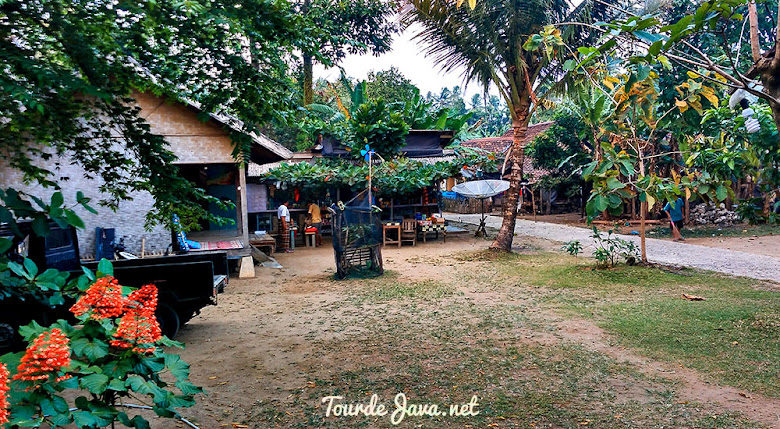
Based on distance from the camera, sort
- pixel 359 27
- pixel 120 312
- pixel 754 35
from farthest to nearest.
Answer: pixel 359 27
pixel 754 35
pixel 120 312

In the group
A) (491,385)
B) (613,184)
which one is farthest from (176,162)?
(491,385)

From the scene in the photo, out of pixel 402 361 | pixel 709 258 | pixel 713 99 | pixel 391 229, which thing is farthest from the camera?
pixel 391 229

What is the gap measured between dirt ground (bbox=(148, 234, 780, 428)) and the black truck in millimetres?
509

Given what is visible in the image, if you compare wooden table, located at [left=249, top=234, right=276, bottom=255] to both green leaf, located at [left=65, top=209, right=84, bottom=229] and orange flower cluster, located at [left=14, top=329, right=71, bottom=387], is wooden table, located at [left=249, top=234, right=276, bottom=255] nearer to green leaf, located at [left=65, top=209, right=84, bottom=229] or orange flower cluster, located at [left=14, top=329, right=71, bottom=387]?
green leaf, located at [left=65, top=209, right=84, bottom=229]

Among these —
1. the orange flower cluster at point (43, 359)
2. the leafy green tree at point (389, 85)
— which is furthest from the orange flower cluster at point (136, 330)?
the leafy green tree at point (389, 85)

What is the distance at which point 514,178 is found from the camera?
44.7 feet

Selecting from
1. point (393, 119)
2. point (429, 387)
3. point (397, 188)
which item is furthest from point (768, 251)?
point (429, 387)

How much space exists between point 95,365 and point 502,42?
39.5ft

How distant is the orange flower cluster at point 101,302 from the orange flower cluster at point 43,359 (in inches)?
10.6

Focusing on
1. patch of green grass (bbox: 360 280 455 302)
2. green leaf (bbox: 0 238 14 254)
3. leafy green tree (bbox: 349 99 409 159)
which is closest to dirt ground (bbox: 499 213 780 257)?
patch of green grass (bbox: 360 280 455 302)

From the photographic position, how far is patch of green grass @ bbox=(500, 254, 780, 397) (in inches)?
210

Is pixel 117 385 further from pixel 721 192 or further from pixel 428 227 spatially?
pixel 428 227

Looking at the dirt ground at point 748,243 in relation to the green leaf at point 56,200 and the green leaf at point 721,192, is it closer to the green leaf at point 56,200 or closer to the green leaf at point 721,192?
the green leaf at point 721,192

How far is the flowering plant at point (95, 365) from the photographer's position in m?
2.17
